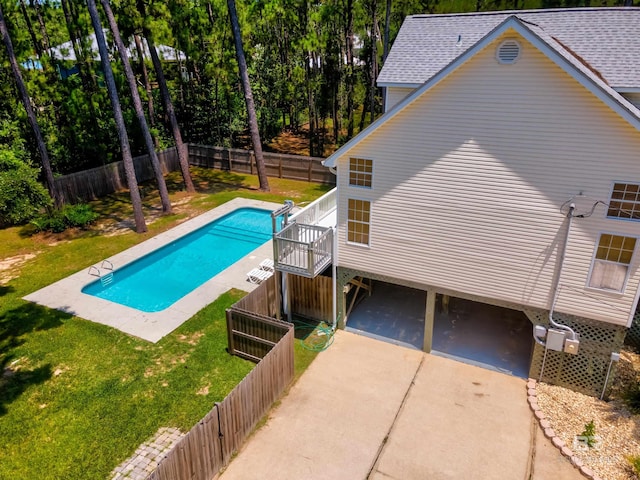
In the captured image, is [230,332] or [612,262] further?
[230,332]

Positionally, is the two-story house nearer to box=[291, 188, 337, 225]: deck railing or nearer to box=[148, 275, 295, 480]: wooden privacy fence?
box=[291, 188, 337, 225]: deck railing

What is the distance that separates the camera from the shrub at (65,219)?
73.2 ft

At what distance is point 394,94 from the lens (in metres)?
14.5

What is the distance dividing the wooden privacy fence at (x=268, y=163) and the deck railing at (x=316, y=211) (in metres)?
12.2

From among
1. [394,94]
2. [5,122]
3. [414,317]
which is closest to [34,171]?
[5,122]

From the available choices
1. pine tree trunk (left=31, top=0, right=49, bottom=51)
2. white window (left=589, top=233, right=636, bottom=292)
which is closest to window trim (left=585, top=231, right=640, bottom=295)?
white window (left=589, top=233, right=636, bottom=292)

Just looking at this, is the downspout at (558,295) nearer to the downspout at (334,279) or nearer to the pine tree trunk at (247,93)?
the downspout at (334,279)

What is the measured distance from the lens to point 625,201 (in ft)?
32.3

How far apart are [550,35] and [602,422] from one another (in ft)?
34.5

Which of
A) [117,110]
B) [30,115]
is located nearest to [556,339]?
[117,110]

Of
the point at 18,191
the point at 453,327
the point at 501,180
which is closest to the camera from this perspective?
the point at 501,180

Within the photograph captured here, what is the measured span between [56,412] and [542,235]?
13038 mm

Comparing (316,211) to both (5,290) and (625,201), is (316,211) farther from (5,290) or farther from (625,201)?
(5,290)

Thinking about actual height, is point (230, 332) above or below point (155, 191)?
below
